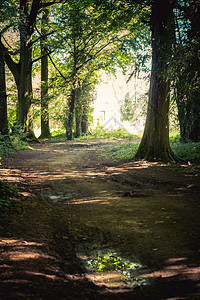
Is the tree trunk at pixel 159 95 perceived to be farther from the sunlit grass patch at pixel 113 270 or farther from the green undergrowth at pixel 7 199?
the sunlit grass patch at pixel 113 270

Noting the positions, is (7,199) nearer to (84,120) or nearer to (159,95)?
(159,95)

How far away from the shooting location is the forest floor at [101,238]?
8.69 feet

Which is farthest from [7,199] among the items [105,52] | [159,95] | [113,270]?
[105,52]

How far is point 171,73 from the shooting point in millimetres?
8203

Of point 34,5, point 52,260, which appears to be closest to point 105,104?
point 34,5

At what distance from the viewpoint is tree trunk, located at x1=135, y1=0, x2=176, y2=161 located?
33.2 feet

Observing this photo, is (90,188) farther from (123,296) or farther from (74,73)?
(74,73)

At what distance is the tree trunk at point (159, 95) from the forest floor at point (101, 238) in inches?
Answer: 108

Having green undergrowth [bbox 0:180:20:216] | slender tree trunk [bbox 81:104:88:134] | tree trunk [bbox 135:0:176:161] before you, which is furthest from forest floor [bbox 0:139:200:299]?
slender tree trunk [bbox 81:104:88:134]

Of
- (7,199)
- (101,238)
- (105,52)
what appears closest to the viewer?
(101,238)

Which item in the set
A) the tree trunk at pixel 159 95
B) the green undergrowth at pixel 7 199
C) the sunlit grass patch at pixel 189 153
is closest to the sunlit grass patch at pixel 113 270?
the green undergrowth at pixel 7 199

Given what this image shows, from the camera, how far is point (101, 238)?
409cm

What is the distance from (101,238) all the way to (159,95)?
7.80 m

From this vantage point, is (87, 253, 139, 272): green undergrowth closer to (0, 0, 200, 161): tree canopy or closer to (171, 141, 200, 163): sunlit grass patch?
(0, 0, 200, 161): tree canopy
